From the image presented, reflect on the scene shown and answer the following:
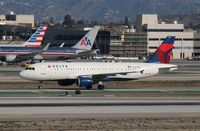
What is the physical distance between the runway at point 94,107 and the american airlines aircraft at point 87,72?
44.2ft

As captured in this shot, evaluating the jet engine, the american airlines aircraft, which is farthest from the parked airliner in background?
Answer: the jet engine

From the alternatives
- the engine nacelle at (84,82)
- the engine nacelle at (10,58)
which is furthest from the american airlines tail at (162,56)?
the engine nacelle at (10,58)

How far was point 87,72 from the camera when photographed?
69812mm

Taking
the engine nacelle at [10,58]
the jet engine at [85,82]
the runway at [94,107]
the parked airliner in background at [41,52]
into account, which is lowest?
the runway at [94,107]

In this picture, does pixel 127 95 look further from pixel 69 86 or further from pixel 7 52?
pixel 7 52

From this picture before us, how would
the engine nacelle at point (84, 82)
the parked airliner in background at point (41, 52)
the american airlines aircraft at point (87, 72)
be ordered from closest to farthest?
the engine nacelle at point (84, 82)
the american airlines aircraft at point (87, 72)
the parked airliner in background at point (41, 52)

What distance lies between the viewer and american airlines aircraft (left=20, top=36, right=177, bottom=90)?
67938mm

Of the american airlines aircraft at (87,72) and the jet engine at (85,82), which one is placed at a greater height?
the american airlines aircraft at (87,72)

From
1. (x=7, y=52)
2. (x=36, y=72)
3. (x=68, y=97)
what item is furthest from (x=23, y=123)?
(x=7, y=52)

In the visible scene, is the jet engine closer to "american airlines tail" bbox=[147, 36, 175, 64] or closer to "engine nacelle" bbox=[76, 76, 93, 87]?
"engine nacelle" bbox=[76, 76, 93, 87]

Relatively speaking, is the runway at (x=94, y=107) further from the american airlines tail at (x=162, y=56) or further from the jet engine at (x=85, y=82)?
the american airlines tail at (x=162, y=56)

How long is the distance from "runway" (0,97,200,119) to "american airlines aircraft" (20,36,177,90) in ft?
44.2

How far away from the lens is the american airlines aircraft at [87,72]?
67.9 metres

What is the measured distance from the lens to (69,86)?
7188 cm
